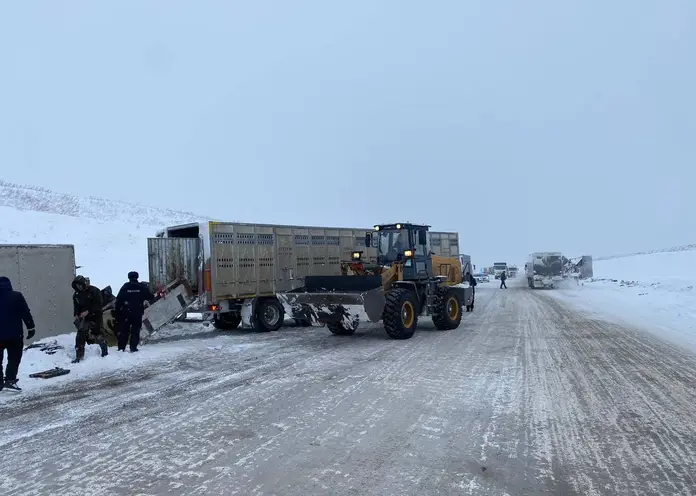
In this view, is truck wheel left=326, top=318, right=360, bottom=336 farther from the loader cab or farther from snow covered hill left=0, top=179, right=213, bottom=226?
snow covered hill left=0, top=179, right=213, bottom=226

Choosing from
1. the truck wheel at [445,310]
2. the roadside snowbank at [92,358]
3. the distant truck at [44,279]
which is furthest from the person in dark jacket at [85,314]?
the truck wheel at [445,310]

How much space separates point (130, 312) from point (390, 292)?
5617 millimetres

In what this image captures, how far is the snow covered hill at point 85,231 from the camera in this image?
1337 inches

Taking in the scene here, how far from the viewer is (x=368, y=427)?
572 centimetres

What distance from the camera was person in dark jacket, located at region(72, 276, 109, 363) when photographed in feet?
31.9

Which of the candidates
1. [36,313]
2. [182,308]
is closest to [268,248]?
[182,308]

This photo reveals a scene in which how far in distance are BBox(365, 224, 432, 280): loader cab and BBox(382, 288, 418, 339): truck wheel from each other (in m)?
1.01

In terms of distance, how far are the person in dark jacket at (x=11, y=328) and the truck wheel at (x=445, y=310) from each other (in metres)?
9.40

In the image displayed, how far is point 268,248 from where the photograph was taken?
15672mm

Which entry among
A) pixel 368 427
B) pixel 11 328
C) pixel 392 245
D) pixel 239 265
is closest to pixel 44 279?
pixel 11 328

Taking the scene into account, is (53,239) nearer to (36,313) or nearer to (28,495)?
(36,313)

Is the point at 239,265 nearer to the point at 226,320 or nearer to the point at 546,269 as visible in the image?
the point at 226,320

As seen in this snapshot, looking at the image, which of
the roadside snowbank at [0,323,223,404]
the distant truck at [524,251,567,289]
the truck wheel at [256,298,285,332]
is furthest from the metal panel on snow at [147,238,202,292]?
the distant truck at [524,251,567,289]

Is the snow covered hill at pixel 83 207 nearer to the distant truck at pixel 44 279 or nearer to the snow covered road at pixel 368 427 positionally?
the distant truck at pixel 44 279
